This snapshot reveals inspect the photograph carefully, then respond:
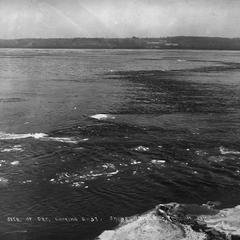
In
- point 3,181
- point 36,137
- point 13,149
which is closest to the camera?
point 3,181

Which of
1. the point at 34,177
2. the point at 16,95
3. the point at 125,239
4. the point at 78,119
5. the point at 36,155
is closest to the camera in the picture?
the point at 125,239

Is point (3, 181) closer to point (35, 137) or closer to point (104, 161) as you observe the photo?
point (104, 161)

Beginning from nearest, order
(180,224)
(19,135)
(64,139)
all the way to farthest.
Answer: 1. (180,224)
2. (64,139)
3. (19,135)

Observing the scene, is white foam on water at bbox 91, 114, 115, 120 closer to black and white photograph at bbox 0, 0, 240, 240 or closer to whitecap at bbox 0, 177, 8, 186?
black and white photograph at bbox 0, 0, 240, 240

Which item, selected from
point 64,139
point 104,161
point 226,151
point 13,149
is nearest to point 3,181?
point 13,149

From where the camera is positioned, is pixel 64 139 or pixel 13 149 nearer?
pixel 13 149

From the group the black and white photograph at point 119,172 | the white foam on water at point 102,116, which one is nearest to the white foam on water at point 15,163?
the black and white photograph at point 119,172

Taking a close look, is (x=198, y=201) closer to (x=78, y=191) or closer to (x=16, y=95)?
(x=78, y=191)

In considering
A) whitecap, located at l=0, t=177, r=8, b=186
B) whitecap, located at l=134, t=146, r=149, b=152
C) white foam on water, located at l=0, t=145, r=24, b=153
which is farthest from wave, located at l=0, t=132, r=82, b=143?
whitecap, located at l=0, t=177, r=8, b=186

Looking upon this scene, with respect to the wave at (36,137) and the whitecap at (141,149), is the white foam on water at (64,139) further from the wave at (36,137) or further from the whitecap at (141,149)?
the whitecap at (141,149)

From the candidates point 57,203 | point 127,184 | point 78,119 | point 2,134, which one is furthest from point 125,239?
point 78,119

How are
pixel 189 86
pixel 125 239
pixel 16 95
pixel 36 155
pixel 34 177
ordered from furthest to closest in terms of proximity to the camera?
pixel 189 86
pixel 16 95
pixel 36 155
pixel 34 177
pixel 125 239
